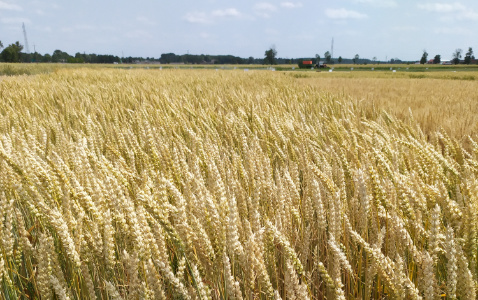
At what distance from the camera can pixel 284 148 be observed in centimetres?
173

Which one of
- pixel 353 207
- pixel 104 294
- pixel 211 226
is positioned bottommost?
pixel 104 294

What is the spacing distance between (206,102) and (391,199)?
105 inches

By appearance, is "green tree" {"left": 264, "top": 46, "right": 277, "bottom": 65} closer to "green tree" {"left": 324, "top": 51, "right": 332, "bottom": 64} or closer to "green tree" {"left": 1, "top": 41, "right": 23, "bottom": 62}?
"green tree" {"left": 324, "top": 51, "right": 332, "bottom": 64}

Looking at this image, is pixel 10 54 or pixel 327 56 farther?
pixel 327 56

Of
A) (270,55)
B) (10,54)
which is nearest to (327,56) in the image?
(270,55)

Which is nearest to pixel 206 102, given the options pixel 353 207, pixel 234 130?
pixel 234 130

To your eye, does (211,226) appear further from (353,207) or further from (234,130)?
(234,130)

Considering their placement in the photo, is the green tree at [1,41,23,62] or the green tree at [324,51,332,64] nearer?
the green tree at [1,41,23,62]

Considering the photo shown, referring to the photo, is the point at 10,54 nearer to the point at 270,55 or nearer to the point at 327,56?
the point at 270,55

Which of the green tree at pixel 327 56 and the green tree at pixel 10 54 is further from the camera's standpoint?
the green tree at pixel 327 56

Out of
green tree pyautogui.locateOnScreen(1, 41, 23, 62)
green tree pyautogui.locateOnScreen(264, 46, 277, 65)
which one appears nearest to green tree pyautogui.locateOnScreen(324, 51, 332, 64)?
green tree pyautogui.locateOnScreen(264, 46, 277, 65)

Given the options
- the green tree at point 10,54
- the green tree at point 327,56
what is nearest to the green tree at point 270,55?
the green tree at point 327,56

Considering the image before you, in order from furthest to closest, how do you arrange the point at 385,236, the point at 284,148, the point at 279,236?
the point at 284,148 → the point at 385,236 → the point at 279,236

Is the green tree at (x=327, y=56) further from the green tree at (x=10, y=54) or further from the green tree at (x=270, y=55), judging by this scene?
the green tree at (x=10, y=54)
